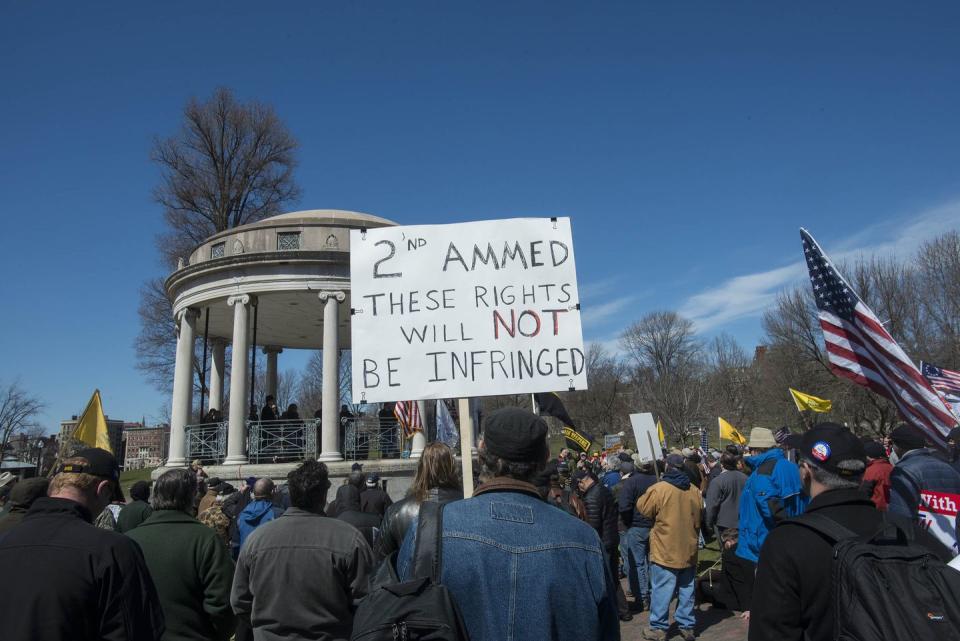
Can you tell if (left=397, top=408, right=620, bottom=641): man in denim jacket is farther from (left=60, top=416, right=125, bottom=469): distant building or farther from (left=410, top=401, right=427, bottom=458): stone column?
(left=410, top=401, right=427, bottom=458): stone column

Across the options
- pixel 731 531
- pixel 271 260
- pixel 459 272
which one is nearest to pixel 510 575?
pixel 459 272

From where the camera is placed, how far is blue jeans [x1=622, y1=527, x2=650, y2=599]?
29.3 ft

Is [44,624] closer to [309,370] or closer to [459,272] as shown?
[459,272]

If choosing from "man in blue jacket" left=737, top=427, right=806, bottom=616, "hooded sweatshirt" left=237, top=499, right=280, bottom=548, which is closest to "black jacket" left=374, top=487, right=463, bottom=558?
"hooded sweatshirt" left=237, top=499, right=280, bottom=548

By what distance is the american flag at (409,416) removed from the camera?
1730 cm

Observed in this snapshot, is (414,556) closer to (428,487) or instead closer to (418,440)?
(428,487)

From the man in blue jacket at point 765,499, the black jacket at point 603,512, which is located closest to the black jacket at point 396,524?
the man in blue jacket at point 765,499

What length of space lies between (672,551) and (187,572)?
5.14m

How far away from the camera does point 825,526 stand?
107 inches

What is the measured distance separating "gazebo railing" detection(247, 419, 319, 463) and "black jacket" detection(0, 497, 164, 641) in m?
15.9

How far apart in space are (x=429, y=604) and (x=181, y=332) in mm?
20367

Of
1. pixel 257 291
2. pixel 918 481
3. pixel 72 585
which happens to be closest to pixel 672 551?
pixel 918 481

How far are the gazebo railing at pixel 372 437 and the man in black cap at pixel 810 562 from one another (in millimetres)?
16600

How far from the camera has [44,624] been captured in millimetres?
2516
